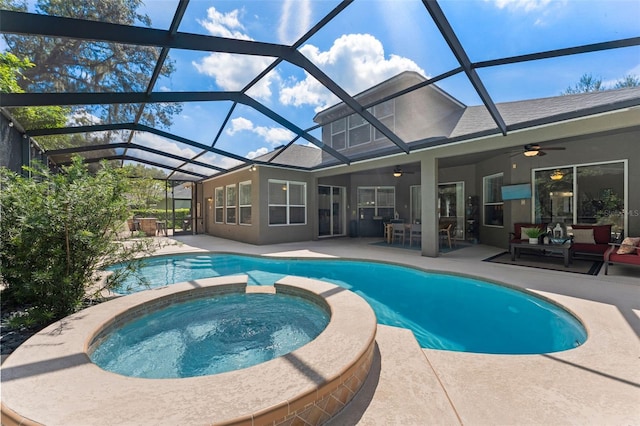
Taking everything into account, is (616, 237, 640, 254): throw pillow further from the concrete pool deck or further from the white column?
the white column

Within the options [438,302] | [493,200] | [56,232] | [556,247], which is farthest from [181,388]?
[493,200]

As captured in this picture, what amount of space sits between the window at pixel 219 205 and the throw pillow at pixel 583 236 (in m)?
13.3

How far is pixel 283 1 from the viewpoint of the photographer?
4090 mm

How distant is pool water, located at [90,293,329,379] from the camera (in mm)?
2834

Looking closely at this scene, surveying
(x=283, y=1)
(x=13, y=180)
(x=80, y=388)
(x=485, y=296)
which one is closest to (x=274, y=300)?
(x=80, y=388)

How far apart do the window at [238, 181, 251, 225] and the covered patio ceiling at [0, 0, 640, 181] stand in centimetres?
410

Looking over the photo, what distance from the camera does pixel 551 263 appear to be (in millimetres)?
6590

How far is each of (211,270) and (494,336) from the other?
633 centimetres

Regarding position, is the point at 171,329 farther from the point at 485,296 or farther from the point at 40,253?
the point at 485,296

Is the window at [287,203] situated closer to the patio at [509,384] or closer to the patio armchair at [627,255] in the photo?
the patio at [509,384]

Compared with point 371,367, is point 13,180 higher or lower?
higher

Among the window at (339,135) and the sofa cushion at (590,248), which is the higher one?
the window at (339,135)

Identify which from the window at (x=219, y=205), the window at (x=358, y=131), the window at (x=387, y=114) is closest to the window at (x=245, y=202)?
the window at (x=219, y=205)

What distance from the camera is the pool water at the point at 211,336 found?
9.30 ft
